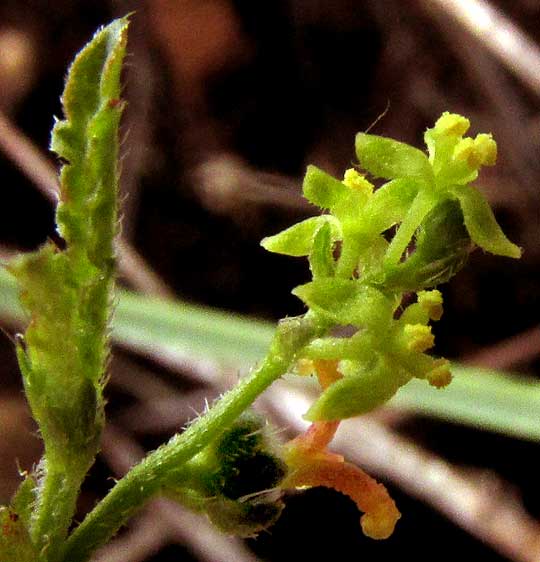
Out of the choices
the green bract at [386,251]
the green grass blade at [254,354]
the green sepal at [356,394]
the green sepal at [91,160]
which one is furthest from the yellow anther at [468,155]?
the green grass blade at [254,354]

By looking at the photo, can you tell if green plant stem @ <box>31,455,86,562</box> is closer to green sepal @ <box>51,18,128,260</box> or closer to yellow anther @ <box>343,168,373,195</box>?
green sepal @ <box>51,18,128,260</box>

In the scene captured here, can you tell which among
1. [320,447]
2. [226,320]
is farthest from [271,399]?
[320,447]

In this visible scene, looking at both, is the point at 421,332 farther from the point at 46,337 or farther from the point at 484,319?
the point at 484,319

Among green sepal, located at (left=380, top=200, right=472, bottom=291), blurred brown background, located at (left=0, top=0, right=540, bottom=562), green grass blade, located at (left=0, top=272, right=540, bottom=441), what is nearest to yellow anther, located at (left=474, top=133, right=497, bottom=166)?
green sepal, located at (left=380, top=200, right=472, bottom=291)

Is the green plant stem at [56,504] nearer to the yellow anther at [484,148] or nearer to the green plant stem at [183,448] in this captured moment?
the green plant stem at [183,448]

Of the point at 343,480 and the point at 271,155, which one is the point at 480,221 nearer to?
the point at 343,480

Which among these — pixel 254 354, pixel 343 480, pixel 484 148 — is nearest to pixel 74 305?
pixel 343 480
